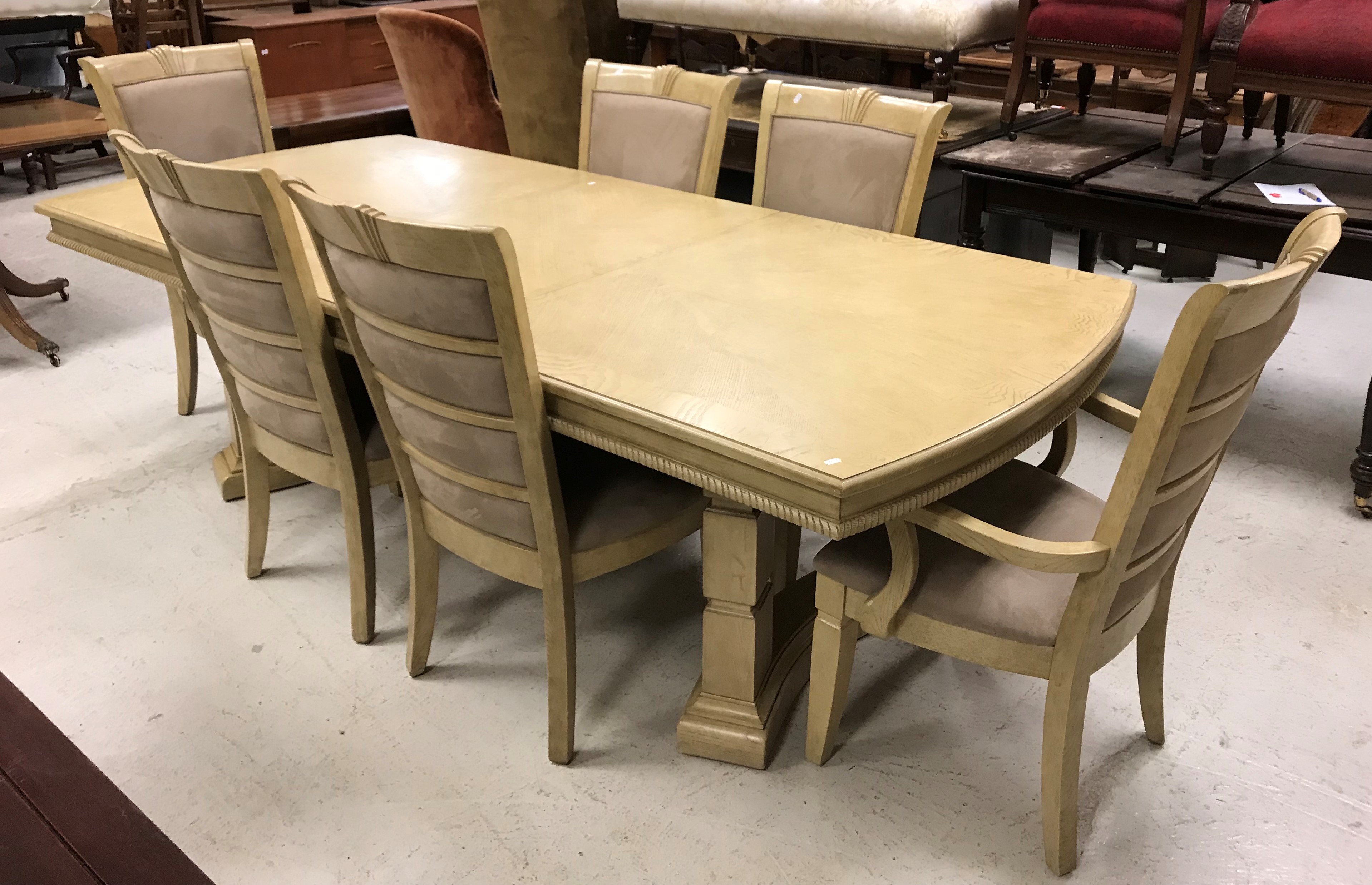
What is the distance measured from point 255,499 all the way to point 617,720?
962 millimetres

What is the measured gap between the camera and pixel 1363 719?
1.82 m

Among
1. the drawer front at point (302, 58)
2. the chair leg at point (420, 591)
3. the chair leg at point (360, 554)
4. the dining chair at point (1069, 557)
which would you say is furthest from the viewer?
the drawer front at point (302, 58)

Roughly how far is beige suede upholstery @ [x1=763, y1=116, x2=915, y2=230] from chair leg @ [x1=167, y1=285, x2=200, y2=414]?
167 cm

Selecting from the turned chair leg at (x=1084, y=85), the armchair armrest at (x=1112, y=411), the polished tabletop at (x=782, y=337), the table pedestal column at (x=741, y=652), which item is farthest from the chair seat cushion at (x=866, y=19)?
the table pedestal column at (x=741, y=652)

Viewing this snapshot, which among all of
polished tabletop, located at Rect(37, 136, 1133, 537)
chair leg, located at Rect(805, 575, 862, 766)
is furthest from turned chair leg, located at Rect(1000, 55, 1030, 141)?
chair leg, located at Rect(805, 575, 862, 766)

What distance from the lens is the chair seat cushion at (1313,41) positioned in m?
2.42

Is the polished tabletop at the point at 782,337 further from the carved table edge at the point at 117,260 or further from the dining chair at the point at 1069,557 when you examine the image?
the dining chair at the point at 1069,557

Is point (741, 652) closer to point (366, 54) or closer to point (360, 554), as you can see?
point (360, 554)

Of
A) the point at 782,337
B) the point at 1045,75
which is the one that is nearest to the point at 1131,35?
the point at 1045,75

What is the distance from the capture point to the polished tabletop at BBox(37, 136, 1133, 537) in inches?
51.1

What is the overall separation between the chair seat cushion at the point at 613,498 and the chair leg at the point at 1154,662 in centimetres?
77

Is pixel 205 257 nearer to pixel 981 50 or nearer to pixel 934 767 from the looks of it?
pixel 934 767

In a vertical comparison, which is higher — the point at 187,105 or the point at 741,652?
the point at 187,105

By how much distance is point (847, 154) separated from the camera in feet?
7.14
